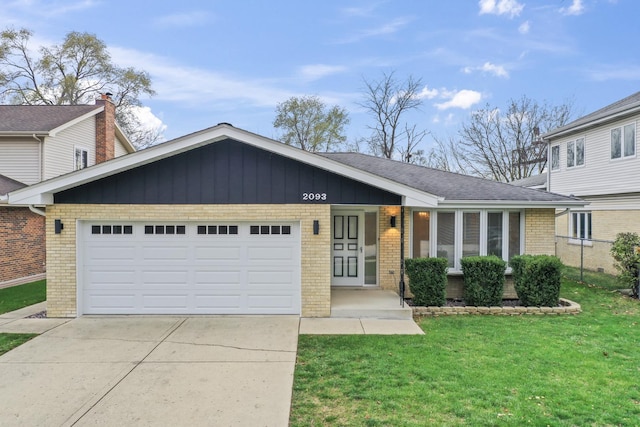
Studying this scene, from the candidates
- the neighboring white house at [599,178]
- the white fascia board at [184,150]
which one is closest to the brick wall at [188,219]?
the white fascia board at [184,150]

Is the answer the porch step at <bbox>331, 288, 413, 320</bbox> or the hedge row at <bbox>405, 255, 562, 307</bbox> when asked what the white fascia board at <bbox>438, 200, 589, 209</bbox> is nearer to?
the hedge row at <bbox>405, 255, 562, 307</bbox>

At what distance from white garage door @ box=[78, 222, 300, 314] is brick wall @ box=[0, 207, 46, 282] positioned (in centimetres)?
685

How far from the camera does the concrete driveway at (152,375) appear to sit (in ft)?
13.9

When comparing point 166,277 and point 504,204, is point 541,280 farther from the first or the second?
point 166,277

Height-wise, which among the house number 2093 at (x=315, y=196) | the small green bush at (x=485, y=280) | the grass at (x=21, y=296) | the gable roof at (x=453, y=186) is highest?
the gable roof at (x=453, y=186)

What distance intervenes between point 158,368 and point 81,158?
1492 cm

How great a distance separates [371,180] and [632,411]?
522cm

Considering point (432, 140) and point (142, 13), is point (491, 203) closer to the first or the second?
point (142, 13)

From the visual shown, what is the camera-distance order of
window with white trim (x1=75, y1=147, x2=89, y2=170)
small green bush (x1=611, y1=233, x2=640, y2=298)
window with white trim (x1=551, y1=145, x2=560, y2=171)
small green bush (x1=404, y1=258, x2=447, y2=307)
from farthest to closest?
window with white trim (x1=551, y1=145, x2=560, y2=171) → window with white trim (x1=75, y1=147, x2=89, y2=170) → small green bush (x1=611, y1=233, x2=640, y2=298) → small green bush (x1=404, y1=258, x2=447, y2=307)

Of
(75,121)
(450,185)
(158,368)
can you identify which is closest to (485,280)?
(450,185)

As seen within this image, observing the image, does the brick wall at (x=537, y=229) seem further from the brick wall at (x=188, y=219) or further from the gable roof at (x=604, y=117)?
the gable roof at (x=604, y=117)

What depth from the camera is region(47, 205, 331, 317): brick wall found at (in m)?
8.06

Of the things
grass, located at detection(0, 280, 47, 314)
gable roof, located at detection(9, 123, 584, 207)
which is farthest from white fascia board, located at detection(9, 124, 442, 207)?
grass, located at detection(0, 280, 47, 314)

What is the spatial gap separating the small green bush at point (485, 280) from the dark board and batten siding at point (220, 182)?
339 cm
